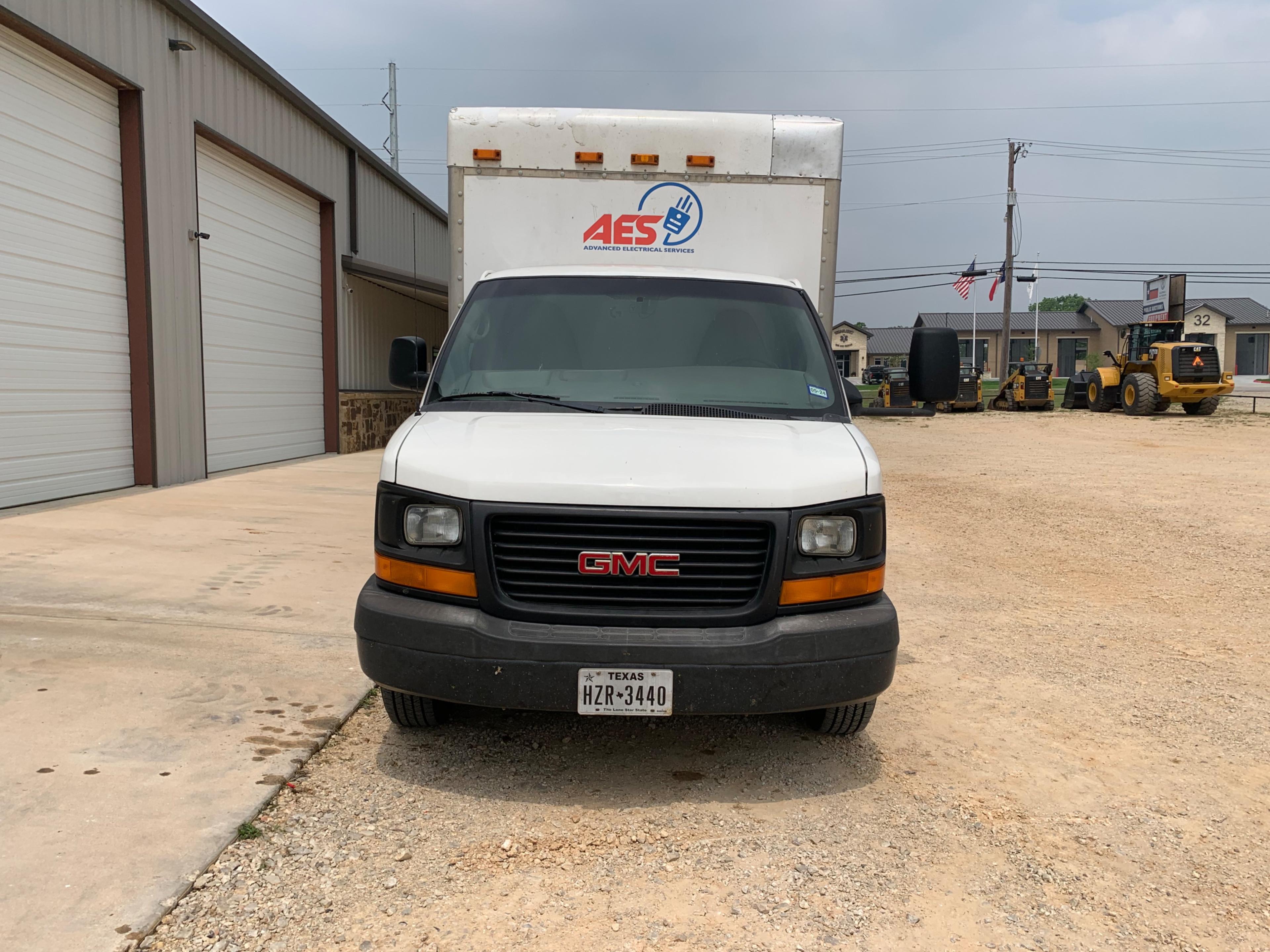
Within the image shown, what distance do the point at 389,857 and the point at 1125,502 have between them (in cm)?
1102

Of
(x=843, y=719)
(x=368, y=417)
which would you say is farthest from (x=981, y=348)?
(x=843, y=719)

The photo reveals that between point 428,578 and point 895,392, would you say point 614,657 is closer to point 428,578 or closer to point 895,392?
point 428,578

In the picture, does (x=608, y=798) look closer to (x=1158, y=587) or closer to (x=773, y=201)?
(x=773, y=201)

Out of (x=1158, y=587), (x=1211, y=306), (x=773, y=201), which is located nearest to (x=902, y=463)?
(x=1158, y=587)

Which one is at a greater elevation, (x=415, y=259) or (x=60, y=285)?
(x=415, y=259)

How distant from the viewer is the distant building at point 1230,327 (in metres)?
78.2

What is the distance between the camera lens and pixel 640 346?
451 cm

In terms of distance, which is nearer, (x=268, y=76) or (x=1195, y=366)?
(x=268, y=76)

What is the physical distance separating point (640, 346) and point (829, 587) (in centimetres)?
164

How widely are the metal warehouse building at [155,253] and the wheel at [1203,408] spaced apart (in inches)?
983

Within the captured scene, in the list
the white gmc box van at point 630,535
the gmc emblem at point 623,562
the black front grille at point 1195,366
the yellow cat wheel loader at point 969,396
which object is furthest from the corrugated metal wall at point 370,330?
the black front grille at point 1195,366

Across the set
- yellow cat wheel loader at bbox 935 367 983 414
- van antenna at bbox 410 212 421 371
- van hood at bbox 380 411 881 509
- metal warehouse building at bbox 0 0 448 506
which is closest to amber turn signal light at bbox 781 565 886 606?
van hood at bbox 380 411 881 509

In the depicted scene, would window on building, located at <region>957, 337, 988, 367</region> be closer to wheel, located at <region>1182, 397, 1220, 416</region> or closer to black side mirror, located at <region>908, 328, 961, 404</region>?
wheel, located at <region>1182, 397, 1220, 416</region>

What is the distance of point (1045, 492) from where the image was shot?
12.8m
